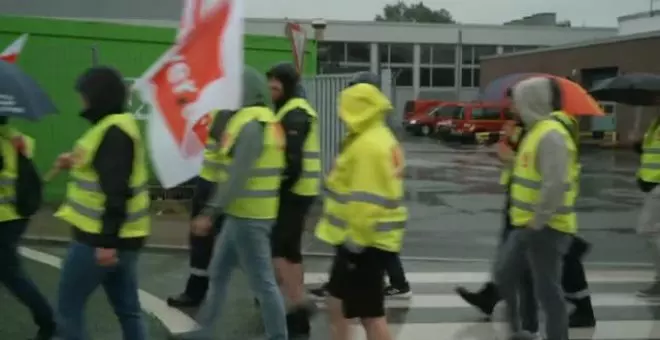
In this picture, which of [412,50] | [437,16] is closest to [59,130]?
[412,50]

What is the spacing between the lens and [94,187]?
508 centimetres


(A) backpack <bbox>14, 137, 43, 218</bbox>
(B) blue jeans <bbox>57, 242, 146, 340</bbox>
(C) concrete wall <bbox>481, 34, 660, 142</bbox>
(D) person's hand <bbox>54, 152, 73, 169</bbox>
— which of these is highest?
(C) concrete wall <bbox>481, 34, 660, 142</bbox>

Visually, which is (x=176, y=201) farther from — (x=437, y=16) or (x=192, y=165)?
(x=437, y=16)

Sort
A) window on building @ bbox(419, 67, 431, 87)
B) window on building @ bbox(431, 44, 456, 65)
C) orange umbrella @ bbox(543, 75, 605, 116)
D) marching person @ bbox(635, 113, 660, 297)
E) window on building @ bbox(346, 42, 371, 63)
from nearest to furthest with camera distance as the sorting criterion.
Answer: orange umbrella @ bbox(543, 75, 605, 116) < marching person @ bbox(635, 113, 660, 297) < window on building @ bbox(346, 42, 371, 63) < window on building @ bbox(431, 44, 456, 65) < window on building @ bbox(419, 67, 431, 87)

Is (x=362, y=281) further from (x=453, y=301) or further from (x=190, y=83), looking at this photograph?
(x=453, y=301)

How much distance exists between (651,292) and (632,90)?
1822 mm

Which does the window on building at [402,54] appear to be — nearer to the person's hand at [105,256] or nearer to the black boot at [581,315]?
the black boot at [581,315]

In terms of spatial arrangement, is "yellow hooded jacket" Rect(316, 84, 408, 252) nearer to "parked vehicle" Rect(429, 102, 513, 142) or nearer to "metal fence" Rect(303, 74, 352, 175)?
"metal fence" Rect(303, 74, 352, 175)

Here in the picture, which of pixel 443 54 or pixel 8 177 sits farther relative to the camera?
pixel 443 54

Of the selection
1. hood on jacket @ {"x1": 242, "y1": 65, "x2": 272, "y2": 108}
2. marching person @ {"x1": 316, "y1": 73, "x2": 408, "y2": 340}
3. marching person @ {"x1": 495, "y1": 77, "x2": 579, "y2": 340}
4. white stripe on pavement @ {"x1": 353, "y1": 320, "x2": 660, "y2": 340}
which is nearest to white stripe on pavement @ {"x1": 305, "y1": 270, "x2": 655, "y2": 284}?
white stripe on pavement @ {"x1": 353, "y1": 320, "x2": 660, "y2": 340}

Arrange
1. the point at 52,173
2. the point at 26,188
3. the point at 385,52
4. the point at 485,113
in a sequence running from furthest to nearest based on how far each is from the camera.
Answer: the point at 385,52 → the point at 485,113 → the point at 26,188 → the point at 52,173

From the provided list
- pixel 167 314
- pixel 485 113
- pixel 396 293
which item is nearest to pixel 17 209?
pixel 167 314

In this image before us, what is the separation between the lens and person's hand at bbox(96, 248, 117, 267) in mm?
5047

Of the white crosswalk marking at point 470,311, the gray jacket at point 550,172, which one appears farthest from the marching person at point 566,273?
the gray jacket at point 550,172
